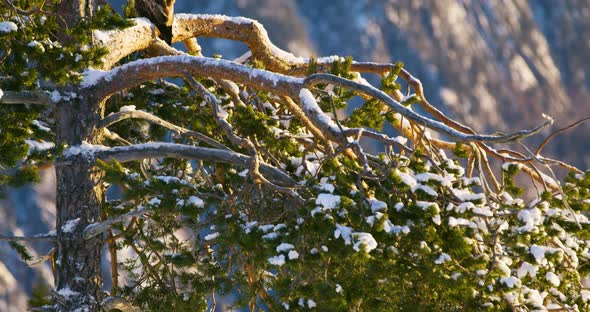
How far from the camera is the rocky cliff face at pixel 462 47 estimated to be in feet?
117

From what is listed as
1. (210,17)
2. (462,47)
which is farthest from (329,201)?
(462,47)

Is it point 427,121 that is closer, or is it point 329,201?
point 329,201

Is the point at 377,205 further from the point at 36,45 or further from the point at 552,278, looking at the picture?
the point at 36,45

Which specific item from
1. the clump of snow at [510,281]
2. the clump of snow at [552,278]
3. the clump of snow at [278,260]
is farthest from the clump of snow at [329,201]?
the clump of snow at [552,278]

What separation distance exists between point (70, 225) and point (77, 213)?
0.35ft

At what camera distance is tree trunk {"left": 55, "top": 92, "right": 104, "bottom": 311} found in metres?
5.80

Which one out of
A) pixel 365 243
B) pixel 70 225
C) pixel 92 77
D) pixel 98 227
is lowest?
pixel 365 243

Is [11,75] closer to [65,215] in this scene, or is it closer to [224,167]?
[65,215]

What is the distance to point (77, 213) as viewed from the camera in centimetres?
588

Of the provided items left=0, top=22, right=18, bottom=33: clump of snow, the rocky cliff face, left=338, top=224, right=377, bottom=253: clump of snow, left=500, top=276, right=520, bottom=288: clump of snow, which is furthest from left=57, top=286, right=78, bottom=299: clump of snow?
the rocky cliff face

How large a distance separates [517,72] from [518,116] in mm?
4337

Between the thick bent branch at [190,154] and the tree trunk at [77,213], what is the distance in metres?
0.26

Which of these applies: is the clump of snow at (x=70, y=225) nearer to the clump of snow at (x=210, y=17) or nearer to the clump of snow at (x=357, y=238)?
the clump of snow at (x=210, y=17)

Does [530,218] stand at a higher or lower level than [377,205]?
lower
